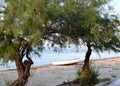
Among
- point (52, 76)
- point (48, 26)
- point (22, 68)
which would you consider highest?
point (48, 26)

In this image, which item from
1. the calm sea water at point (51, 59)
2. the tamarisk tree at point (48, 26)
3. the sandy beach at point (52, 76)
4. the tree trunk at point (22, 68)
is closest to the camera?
the tamarisk tree at point (48, 26)

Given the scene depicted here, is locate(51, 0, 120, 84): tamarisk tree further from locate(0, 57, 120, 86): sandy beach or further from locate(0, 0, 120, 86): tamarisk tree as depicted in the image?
locate(0, 57, 120, 86): sandy beach

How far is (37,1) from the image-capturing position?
923 cm

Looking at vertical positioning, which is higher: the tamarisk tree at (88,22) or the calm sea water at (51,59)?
the tamarisk tree at (88,22)

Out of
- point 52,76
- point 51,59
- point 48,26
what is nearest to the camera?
point 48,26

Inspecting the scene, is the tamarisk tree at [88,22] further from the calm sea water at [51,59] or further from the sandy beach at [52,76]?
the sandy beach at [52,76]

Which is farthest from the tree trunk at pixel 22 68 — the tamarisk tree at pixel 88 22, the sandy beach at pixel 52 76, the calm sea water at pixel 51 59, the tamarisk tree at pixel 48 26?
the tamarisk tree at pixel 88 22

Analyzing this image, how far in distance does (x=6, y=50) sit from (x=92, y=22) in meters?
2.57

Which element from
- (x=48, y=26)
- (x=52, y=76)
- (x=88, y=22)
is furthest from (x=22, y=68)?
(x=52, y=76)

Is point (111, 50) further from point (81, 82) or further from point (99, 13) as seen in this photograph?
point (99, 13)

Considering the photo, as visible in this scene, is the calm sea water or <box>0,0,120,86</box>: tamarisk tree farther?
the calm sea water

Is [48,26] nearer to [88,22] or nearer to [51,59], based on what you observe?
[88,22]

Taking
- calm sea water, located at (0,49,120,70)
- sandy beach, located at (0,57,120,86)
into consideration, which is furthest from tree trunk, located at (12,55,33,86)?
sandy beach, located at (0,57,120,86)

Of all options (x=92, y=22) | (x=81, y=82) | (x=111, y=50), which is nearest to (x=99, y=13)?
(x=92, y=22)
